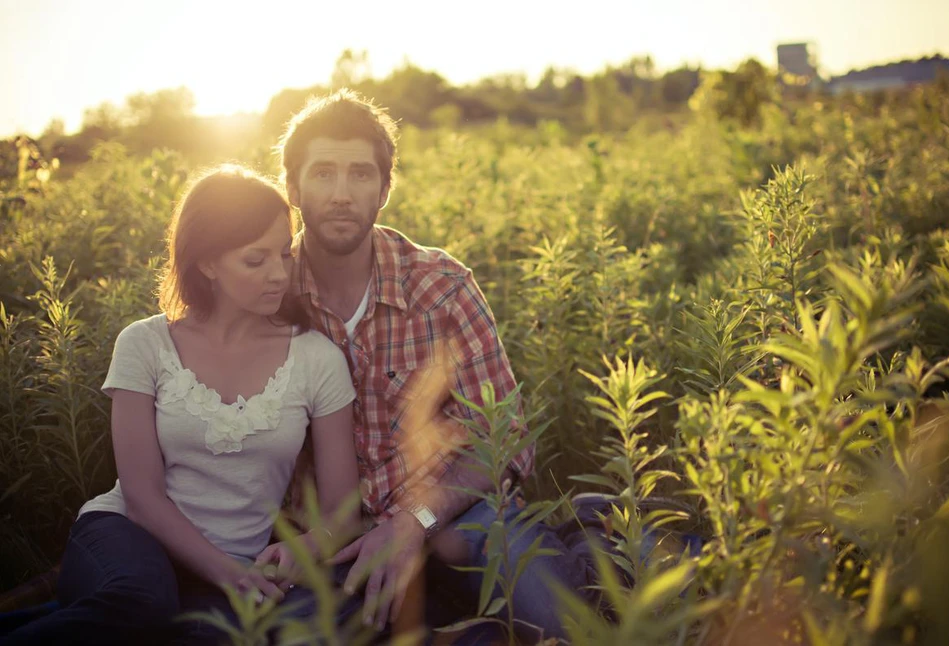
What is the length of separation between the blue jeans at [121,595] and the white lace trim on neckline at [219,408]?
0.40 m

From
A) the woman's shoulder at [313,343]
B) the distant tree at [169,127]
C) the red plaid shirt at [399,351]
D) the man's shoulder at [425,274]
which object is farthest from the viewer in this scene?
the distant tree at [169,127]

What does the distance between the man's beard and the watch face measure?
104 centimetres

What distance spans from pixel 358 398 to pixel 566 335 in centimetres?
108

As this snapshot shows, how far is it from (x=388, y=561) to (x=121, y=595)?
31.6 inches

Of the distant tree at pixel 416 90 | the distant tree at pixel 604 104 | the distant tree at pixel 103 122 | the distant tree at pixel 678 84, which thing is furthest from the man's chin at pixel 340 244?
the distant tree at pixel 678 84

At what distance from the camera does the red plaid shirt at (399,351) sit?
3082 mm

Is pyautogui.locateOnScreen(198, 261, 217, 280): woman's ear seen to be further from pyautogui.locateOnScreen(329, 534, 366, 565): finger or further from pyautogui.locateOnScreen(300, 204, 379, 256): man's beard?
pyautogui.locateOnScreen(329, 534, 366, 565): finger

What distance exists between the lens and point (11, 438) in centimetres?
330

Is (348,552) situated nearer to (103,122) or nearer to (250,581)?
(250,581)

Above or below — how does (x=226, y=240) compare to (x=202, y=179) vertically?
below

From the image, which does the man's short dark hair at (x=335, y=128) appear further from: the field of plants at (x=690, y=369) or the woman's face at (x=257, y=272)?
the field of plants at (x=690, y=369)

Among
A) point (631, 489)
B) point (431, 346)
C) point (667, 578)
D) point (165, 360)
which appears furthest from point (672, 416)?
point (667, 578)

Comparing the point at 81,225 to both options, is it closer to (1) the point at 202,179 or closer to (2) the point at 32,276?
(2) the point at 32,276

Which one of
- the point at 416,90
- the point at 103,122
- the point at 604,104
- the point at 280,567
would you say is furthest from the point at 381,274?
the point at 416,90
